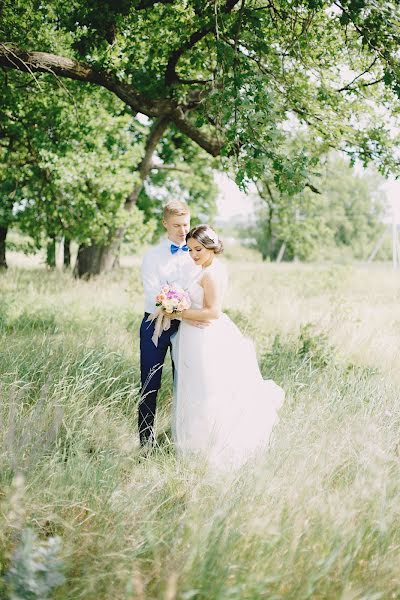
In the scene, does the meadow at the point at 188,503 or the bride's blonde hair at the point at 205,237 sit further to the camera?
the bride's blonde hair at the point at 205,237

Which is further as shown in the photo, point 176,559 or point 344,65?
point 344,65

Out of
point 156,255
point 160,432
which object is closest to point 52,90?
point 156,255

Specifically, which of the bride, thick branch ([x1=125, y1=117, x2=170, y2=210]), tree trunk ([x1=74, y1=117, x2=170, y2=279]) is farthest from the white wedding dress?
tree trunk ([x1=74, y1=117, x2=170, y2=279])

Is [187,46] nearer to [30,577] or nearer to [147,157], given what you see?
[147,157]

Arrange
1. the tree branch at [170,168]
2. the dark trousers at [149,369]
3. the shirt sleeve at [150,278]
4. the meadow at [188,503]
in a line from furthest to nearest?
the tree branch at [170,168]
the dark trousers at [149,369]
the shirt sleeve at [150,278]
the meadow at [188,503]

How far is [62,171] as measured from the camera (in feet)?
34.6

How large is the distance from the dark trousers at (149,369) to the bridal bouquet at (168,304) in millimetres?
113

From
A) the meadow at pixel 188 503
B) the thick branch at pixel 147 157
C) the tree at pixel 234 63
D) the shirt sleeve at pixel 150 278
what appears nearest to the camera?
the meadow at pixel 188 503

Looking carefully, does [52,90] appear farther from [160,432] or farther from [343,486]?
[343,486]

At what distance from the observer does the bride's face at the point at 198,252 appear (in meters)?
4.37

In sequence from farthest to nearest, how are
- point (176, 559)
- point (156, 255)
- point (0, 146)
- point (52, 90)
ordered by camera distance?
point (0, 146)
point (52, 90)
point (156, 255)
point (176, 559)

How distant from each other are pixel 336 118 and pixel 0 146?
7.24 meters

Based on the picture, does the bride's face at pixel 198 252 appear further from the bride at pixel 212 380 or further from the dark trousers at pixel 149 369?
the dark trousers at pixel 149 369

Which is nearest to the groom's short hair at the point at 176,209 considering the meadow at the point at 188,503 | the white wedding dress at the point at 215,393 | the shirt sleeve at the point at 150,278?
the shirt sleeve at the point at 150,278
